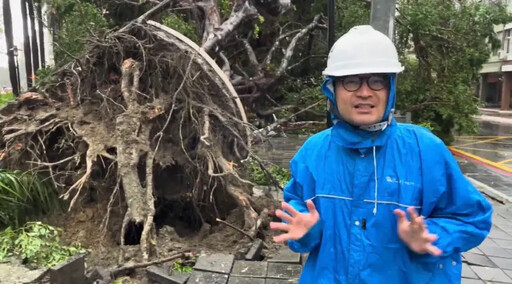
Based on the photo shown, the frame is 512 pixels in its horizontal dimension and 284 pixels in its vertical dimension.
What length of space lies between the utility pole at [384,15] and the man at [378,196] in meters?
2.10

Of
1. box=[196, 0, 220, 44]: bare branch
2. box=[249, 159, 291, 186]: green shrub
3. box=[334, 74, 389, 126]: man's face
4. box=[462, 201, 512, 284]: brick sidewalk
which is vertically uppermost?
box=[196, 0, 220, 44]: bare branch

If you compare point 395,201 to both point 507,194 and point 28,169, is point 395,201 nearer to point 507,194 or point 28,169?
point 28,169

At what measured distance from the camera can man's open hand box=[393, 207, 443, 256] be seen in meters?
Result: 1.62

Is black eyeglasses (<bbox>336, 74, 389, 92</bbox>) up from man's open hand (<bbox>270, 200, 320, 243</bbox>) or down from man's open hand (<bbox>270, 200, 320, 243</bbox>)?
up

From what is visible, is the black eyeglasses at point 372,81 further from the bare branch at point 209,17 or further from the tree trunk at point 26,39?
the tree trunk at point 26,39

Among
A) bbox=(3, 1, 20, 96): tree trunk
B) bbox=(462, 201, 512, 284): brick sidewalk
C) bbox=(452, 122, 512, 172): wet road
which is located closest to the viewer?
bbox=(462, 201, 512, 284): brick sidewalk

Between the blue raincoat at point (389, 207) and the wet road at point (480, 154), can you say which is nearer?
the blue raincoat at point (389, 207)

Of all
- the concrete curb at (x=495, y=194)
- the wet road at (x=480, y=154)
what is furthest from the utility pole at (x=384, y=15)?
the concrete curb at (x=495, y=194)

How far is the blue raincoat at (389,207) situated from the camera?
5.60ft

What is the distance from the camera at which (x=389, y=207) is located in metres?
1.75

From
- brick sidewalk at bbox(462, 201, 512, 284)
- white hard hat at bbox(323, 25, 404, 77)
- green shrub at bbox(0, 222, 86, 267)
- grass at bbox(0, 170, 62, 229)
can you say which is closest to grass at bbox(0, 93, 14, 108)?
grass at bbox(0, 170, 62, 229)

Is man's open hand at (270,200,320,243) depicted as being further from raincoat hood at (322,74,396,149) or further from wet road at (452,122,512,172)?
wet road at (452,122,512,172)

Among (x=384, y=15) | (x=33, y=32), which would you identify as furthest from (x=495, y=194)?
(x=33, y=32)

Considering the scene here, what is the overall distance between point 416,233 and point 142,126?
3732mm
